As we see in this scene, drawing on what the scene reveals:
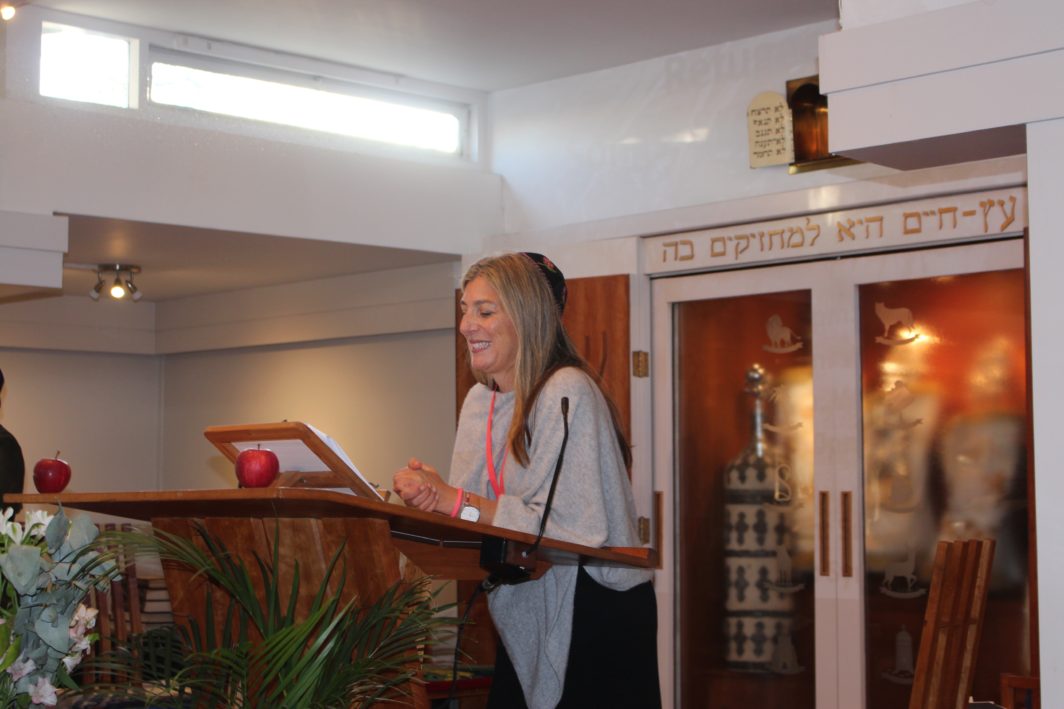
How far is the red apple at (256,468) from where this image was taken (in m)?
2.01

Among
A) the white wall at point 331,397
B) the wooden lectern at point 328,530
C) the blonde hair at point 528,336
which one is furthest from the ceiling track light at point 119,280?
the wooden lectern at point 328,530

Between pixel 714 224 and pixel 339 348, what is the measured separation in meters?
2.58

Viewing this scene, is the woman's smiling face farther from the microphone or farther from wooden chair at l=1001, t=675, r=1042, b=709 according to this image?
wooden chair at l=1001, t=675, r=1042, b=709

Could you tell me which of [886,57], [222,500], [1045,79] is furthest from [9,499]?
[1045,79]

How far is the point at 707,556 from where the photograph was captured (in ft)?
16.9

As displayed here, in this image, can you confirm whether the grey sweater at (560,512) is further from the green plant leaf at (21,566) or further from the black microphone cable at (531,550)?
the green plant leaf at (21,566)

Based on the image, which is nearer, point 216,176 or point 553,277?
point 553,277

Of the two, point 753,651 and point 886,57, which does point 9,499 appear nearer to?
point 886,57

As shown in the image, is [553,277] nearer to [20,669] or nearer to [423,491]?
[423,491]

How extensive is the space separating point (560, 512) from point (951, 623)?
1.39 meters

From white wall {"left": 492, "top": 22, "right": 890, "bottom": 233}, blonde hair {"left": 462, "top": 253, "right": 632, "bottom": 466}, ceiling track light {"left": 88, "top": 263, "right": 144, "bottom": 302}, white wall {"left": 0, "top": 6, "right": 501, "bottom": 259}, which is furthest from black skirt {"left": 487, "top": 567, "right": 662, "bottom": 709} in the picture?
ceiling track light {"left": 88, "top": 263, "right": 144, "bottom": 302}

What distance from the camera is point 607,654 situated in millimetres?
2412

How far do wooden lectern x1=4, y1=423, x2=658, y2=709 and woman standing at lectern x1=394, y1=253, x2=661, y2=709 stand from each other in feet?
0.40

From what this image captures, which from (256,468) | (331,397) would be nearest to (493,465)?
(256,468)
